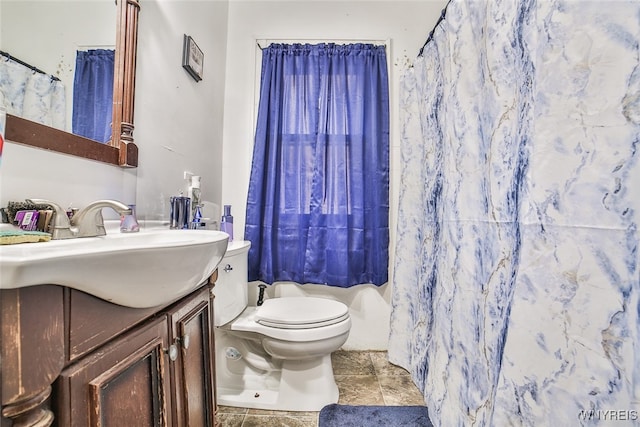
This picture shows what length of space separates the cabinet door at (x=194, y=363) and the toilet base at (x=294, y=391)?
51cm

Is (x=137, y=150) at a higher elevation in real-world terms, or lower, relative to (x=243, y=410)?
higher

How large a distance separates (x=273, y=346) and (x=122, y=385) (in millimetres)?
821

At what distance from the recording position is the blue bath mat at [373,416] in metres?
1.23

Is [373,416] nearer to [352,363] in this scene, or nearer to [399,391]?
[399,391]

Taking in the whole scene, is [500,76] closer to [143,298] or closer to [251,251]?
[143,298]

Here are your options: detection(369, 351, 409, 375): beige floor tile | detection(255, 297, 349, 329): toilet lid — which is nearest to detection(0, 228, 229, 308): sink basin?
detection(255, 297, 349, 329): toilet lid

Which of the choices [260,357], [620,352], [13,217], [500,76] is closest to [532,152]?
[500,76]

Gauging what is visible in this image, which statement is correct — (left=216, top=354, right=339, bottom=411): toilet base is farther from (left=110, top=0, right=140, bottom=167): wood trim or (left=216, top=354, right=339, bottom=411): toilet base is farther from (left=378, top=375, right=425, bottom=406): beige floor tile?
(left=110, top=0, right=140, bottom=167): wood trim

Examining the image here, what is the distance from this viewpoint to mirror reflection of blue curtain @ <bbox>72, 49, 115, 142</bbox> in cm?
86

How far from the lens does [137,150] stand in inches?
41.9

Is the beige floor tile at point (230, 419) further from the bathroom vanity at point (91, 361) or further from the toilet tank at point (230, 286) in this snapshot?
the bathroom vanity at point (91, 361)

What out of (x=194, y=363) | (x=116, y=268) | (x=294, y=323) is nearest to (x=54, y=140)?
(x=116, y=268)

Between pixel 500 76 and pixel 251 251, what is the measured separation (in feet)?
4.77

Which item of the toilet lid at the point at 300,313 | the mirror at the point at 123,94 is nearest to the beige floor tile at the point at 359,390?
the toilet lid at the point at 300,313
